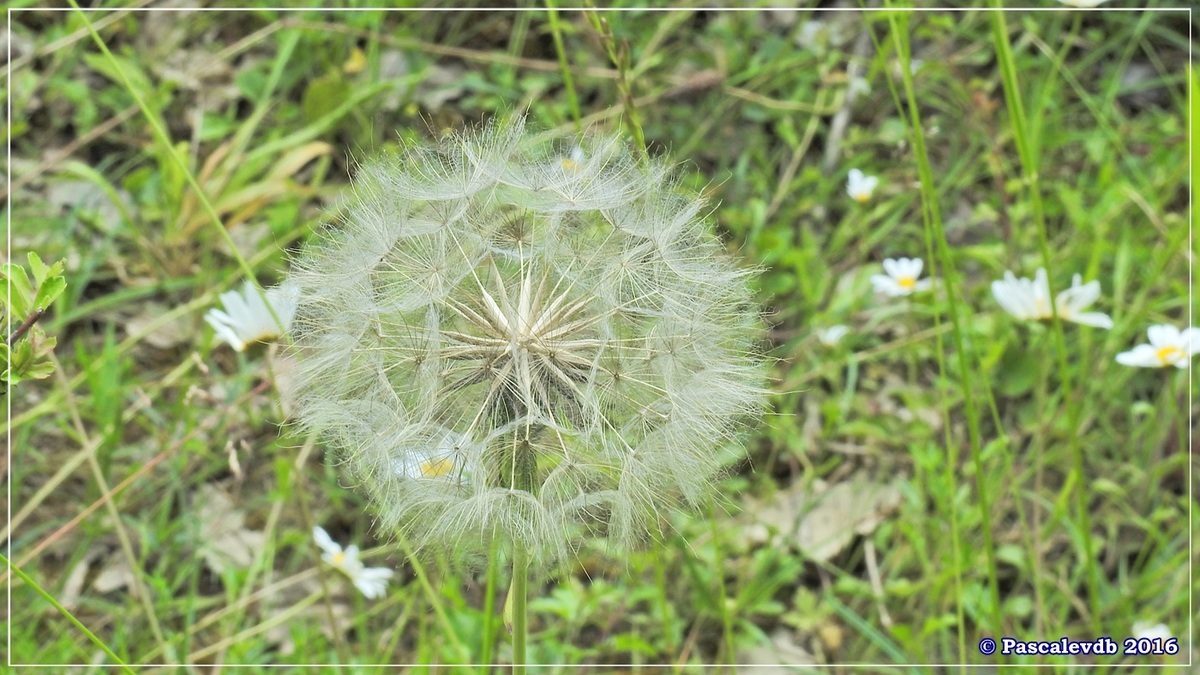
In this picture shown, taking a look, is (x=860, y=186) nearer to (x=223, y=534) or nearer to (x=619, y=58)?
(x=619, y=58)

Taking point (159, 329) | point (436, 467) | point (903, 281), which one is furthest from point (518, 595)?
point (159, 329)

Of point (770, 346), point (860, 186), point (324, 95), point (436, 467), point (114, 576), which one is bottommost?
point (770, 346)

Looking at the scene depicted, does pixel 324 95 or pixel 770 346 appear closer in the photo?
pixel 770 346

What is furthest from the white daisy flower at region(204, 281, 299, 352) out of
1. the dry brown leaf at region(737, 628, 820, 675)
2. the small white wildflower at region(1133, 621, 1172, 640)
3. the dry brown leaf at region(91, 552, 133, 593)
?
the small white wildflower at region(1133, 621, 1172, 640)

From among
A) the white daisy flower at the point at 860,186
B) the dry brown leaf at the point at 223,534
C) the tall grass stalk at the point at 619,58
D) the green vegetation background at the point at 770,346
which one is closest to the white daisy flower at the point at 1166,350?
the green vegetation background at the point at 770,346

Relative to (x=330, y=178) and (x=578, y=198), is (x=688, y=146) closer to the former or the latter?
(x=330, y=178)

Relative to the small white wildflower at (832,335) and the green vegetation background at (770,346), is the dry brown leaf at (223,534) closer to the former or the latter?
the green vegetation background at (770,346)

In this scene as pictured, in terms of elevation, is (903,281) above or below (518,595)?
below
